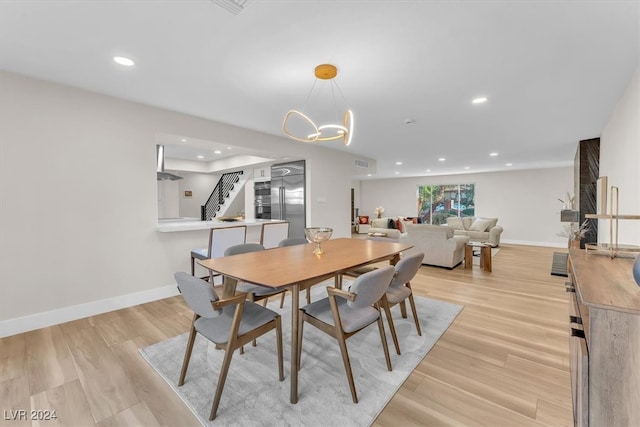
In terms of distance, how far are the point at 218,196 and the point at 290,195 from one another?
13.6ft

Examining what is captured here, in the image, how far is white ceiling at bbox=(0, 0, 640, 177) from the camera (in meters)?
1.64

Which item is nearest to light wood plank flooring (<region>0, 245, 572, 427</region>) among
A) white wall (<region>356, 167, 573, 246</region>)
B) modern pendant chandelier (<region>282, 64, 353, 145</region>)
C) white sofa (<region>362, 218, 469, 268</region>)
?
white sofa (<region>362, 218, 469, 268</region>)

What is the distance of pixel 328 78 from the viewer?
2.44 meters

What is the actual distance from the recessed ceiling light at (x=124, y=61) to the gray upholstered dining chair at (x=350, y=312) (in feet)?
8.23

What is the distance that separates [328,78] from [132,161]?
252cm

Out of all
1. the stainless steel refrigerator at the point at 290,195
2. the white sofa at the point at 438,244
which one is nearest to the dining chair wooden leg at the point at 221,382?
the stainless steel refrigerator at the point at 290,195

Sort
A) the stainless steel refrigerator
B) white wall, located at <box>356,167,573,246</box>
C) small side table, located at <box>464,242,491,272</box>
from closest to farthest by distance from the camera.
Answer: small side table, located at <box>464,242,491,272</box>, the stainless steel refrigerator, white wall, located at <box>356,167,573,246</box>

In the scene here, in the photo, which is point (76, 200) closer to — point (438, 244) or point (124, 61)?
point (124, 61)

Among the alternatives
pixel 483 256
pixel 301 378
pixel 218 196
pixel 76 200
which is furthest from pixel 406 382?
pixel 218 196

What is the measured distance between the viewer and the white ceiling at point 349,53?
1.64 metres

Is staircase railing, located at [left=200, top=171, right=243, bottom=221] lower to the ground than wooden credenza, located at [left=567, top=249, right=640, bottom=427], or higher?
higher

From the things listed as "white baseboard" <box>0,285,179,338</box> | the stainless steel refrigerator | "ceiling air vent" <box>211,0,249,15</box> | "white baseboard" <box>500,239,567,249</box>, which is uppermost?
"ceiling air vent" <box>211,0,249,15</box>

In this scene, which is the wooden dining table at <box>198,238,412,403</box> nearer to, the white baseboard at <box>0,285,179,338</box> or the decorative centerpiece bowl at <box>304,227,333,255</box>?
the decorative centerpiece bowl at <box>304,227,333,255</box>

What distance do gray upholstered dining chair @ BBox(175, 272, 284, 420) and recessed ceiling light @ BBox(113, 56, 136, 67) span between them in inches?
76.3
